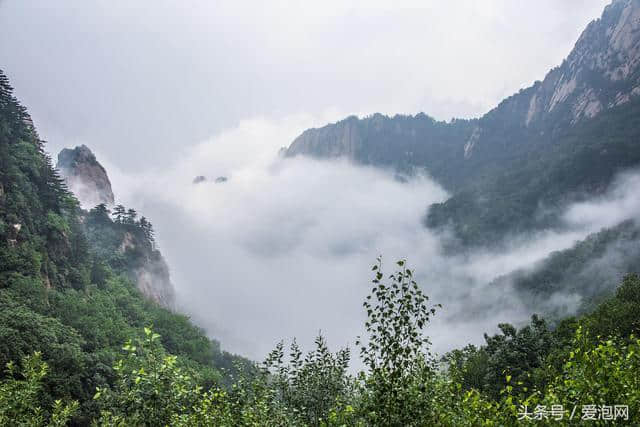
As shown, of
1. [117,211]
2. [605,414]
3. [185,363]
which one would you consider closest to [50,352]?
[185,363]

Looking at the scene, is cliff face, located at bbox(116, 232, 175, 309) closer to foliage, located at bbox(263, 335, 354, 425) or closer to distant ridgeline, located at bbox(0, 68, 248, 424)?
distant ridgeline, located at bbox(0, 68, 248, 424)

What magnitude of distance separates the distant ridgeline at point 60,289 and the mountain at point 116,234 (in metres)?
0.65

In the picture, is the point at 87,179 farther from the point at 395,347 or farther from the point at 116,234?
the point at 395,347

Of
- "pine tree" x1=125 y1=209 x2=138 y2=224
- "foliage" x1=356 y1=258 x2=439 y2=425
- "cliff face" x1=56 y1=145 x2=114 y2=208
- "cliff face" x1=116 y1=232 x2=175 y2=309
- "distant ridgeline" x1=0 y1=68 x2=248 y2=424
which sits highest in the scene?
"cliff face" x1=56 y1=145 x2=114 y2=208

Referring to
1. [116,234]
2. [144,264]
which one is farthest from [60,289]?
[144,264]

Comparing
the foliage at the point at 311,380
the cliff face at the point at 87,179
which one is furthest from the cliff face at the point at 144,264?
the foliage at the point at 311,380

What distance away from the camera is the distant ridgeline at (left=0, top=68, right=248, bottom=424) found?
4625 cm

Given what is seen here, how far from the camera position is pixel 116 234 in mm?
135875

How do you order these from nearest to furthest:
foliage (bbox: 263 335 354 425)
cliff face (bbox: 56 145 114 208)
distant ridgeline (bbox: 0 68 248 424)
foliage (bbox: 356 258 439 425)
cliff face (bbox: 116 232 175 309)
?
foliage (bbox: 356 258 439 425) → foliage (bbox: 263 335 354 425) → distant ridgeline (bbox: 0 68 248 424) → cliff face (bbox: 116 232 175 309) → cliff face (bbox: 56 145 114 208)

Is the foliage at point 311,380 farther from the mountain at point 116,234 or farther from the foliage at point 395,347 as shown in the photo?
the mountain at point 116,234

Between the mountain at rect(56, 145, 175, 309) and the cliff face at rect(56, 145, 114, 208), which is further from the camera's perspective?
the cliff face at rect(56, 145, 114, 208)

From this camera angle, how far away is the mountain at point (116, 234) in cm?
13000

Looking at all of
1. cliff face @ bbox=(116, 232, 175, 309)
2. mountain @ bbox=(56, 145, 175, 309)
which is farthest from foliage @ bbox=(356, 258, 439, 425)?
cliff face @ bbox=(116, 232, 175, 309)

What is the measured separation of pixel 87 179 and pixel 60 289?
111 meters
